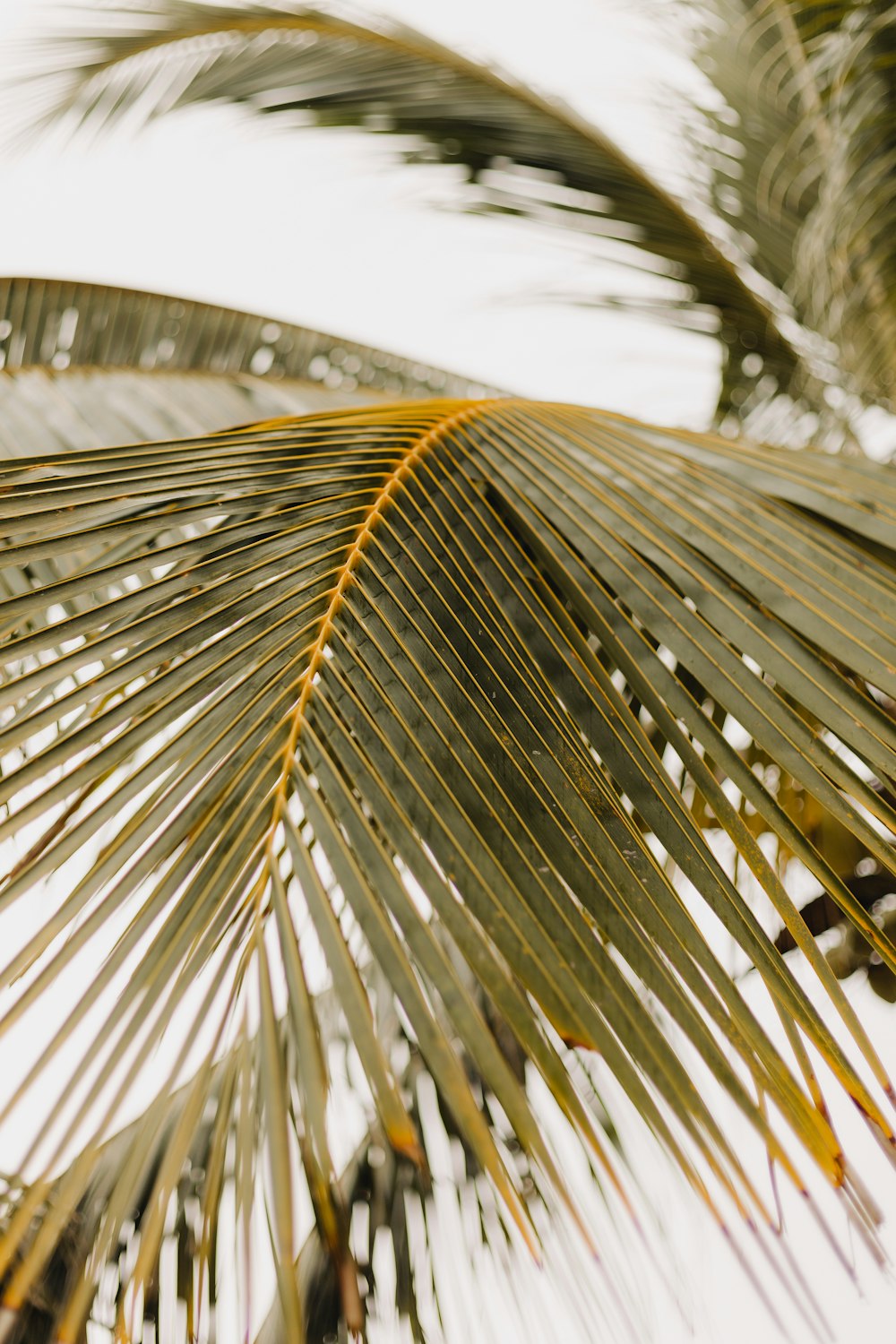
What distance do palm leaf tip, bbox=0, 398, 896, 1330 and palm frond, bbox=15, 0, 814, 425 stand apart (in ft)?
2.86

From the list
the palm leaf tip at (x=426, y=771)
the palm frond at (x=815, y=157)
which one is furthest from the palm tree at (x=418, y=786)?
the palm frond at (x=815, y=157)

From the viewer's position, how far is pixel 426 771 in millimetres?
311

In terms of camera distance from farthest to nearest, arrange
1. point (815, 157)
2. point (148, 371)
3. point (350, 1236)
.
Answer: point (815, 157)
point (148, 371)
point (350, 1236)

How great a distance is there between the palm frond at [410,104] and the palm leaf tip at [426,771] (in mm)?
872

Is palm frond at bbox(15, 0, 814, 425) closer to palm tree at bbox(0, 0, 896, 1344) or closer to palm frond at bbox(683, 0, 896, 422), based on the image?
palm frond at bbox(683, 0, 896, 422)

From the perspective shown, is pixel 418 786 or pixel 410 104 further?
pixel 410 104

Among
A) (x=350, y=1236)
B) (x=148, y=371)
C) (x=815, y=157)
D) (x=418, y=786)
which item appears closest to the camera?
(x=418, y=786)

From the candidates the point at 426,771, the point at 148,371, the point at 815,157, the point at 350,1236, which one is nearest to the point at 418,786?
the point at 426,771

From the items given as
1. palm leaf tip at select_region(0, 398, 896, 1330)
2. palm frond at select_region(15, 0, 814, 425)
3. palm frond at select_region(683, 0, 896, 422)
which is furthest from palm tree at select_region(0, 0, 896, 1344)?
palm frond at select_region(15, 0, 814, 425)

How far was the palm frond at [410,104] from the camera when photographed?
44.5 inches

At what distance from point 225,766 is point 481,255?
1.26 m

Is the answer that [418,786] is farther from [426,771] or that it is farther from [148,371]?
[148,371]

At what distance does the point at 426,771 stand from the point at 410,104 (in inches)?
44.4

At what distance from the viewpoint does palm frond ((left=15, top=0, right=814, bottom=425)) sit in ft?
3.71
